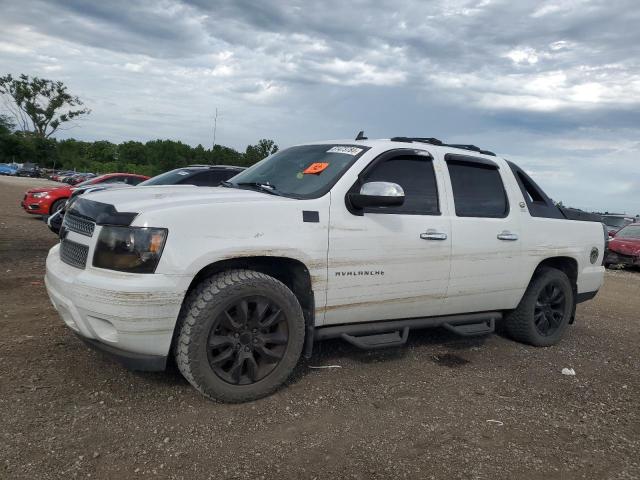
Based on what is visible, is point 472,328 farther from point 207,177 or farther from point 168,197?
point 207,177

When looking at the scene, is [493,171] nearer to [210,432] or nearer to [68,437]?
[210,432]

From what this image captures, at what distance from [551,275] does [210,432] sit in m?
3.70

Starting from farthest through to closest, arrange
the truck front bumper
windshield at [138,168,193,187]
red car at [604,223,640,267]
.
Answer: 1. red car at [604,223,640,267]
2. windshield at [138,168,193,187]
3. the truck front bumper

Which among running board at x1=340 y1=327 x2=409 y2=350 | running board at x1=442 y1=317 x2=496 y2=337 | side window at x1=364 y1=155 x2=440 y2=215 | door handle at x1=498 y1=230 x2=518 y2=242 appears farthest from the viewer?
door handle at x1=498 y1=230 x2=518 y2=242

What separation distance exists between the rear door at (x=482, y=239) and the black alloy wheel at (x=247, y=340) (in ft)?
5.35

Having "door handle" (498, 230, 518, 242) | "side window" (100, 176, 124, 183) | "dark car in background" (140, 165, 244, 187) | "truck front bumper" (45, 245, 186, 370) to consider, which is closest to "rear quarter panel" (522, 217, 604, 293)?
"door handle" (498, 230, 518, 242)

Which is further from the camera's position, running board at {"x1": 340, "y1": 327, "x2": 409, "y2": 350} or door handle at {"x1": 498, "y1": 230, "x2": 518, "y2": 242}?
door handle at {"x1": 498, "y1": 230, "x2": 518, "y2": 242}

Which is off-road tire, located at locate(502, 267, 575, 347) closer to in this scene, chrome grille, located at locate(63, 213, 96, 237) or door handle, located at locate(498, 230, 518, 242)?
door handle, located at locate(498, 230, 518, 242)

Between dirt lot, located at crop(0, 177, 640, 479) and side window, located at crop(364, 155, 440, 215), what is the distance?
1.33m

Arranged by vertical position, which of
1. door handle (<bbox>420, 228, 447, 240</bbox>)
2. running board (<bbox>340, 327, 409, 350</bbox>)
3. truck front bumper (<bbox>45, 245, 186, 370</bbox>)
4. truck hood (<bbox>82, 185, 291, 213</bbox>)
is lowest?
running board (<bbox>340, 327, 409, 350</bbox>)

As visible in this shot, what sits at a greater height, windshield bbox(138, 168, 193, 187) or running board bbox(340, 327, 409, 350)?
windshield bbox(138, 168, 193, 187)

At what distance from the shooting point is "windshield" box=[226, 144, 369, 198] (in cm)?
390

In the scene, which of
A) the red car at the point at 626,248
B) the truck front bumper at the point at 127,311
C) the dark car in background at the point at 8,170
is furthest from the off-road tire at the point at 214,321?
the dark car in background at the point at 8,170

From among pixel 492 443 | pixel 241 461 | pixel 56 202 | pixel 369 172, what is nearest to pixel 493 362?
pixel 492 443
